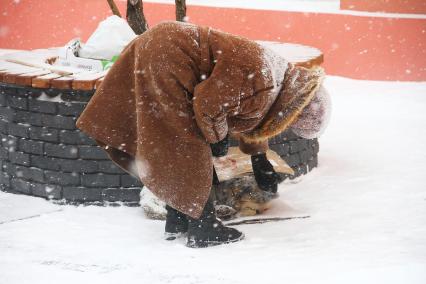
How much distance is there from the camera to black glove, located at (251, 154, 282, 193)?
11.9 ft

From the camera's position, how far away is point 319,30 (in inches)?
307

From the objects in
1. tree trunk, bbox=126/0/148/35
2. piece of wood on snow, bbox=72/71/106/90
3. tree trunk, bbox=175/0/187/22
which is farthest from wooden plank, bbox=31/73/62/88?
tree trunk, bbox=175/0/187/22

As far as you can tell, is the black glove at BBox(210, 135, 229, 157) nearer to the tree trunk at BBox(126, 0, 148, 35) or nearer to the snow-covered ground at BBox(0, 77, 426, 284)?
the snow-covered ground at BBox(0, 77, 426, 284)

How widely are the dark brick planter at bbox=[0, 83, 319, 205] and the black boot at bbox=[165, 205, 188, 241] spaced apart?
1.91 ft

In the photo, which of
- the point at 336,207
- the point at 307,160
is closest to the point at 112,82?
the point at 336,207

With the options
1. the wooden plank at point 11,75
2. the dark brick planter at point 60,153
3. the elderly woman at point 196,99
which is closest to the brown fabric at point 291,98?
the elderly woman at point 196,99

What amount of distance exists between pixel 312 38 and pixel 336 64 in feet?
1.37

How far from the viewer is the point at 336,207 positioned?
388 cm

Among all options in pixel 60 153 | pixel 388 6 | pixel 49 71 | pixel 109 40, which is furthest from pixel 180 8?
→ pixel 388 6

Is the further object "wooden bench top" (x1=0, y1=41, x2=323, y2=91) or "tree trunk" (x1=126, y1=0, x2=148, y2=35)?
"tree trunk" (x1=126, y1=0, x2=148, y2=35)

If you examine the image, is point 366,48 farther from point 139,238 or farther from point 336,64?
point 139,238

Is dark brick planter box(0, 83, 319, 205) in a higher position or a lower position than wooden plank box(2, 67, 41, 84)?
lower

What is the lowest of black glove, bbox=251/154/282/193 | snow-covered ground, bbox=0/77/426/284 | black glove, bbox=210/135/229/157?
snow-covered ground, bbox=0/77/426/284

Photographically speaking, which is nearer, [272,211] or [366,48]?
[272,211]
